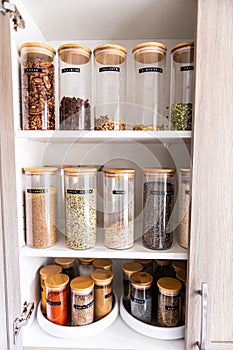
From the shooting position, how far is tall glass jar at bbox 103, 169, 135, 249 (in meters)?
0.82

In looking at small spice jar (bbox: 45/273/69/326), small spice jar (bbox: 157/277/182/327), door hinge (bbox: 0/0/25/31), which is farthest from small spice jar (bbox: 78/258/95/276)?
door hinge (bbox: 0/0/25/31)

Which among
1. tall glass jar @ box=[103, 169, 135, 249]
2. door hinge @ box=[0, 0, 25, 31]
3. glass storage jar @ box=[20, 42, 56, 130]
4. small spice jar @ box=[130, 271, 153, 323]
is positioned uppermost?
door hinge @ box=[0, 0, 25, 31]

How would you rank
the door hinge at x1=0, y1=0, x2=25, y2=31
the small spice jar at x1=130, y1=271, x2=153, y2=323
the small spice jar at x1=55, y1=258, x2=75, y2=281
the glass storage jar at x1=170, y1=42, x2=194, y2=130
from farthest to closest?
1. the small spice jar at x1=55, y1=258, x2=75, y2=281
2. the small spice jar at x1=130, y1=271, x2=153, y2=323
3. the glass storage jar at x1=170, y1=42, x2=194, y2=130
4. the door hinge at x1=0, y1=0, x2=25, y2=31

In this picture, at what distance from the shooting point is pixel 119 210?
0.84 metres

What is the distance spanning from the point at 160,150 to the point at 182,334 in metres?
0.67

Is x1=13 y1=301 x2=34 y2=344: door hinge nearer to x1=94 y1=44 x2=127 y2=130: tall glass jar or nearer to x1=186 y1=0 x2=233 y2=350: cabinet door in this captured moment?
x1=186 y1=0 x2=233 y2=350: cabinet door

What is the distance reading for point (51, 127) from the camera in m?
0.82

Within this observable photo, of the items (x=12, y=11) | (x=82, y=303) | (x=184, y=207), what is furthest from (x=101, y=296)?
(x=12, y=11)

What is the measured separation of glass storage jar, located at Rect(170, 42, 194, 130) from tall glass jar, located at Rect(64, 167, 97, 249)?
0.32 metres

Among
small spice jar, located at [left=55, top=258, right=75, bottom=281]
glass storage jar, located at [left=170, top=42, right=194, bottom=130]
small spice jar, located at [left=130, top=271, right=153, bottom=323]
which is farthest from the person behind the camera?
small spice jar, located at [left=55, top=258, right=75, bottom=281]

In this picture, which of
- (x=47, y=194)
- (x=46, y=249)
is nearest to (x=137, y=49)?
Result: (x=47, y=194)

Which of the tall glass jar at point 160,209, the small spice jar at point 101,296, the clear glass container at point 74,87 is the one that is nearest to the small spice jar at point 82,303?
the small spice jar at point 101,296

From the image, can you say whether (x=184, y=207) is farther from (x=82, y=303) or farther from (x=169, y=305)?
(x=82, y=303)

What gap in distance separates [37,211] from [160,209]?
1.30 ft
